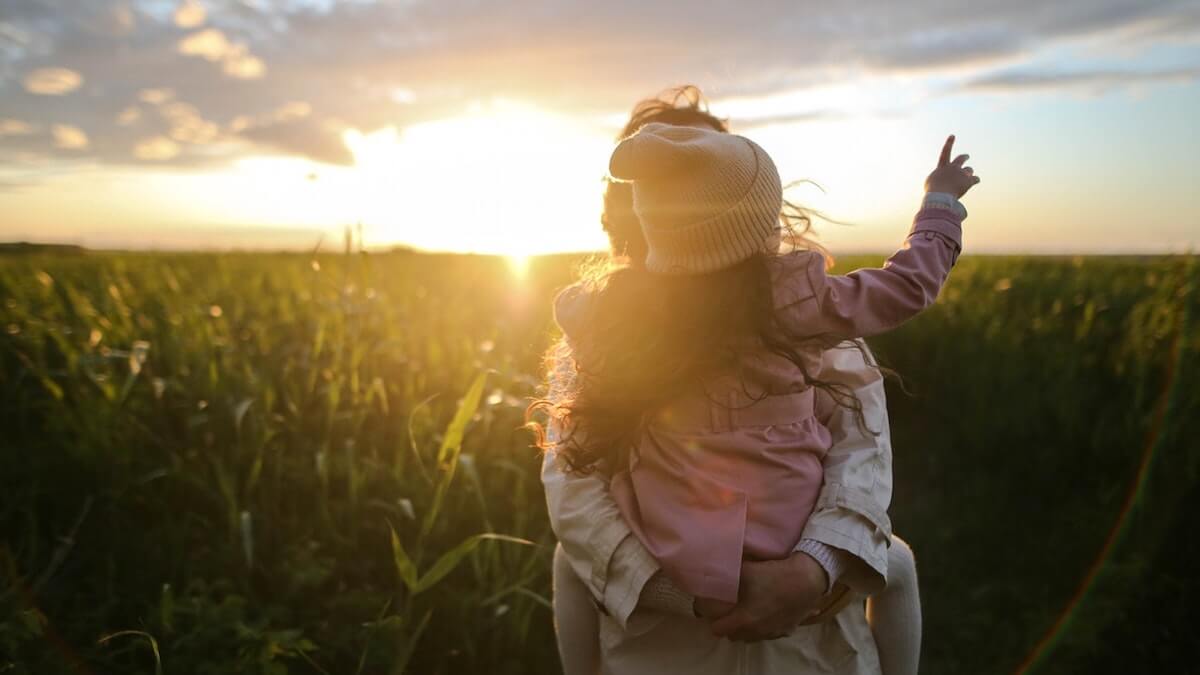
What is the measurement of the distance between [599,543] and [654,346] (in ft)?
1.23

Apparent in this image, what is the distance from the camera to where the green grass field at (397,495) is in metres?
2.47

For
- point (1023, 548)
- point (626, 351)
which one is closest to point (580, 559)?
point (626, 351)

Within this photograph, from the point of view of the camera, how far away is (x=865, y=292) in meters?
1.48

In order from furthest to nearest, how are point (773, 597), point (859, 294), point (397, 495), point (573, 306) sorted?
point (397, 495) < point (573, 306) < point (859, 294) < point (773, 597)

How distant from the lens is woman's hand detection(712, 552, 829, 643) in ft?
4.54

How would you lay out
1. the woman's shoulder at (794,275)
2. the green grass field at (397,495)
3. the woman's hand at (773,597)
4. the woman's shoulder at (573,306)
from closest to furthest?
the woman's hand at (773,597), the woman's shoulder at (794,275), the woman's shoulder at (573,306), the green grass field at (397,495)

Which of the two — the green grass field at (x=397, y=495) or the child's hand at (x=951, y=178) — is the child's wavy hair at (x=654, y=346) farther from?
the green grass field at (x=397, y=495)

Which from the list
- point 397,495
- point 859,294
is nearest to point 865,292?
point 859,294

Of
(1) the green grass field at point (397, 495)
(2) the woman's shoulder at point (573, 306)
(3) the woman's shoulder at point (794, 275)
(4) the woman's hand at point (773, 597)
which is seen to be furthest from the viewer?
(1) the green grass field at point (397, 495)

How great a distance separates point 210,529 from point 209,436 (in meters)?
0.41

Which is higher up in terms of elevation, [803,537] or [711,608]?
[803,537]

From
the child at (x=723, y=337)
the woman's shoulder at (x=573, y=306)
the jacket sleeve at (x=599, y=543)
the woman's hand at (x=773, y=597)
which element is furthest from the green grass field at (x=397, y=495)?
the woman's hand at (x=773, y=597)

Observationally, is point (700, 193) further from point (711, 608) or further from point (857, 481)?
point (711, 608)

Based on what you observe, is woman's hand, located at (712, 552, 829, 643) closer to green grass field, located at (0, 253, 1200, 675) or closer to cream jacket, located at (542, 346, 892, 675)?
cream jacket, located at (542, 346, 892, 675)
